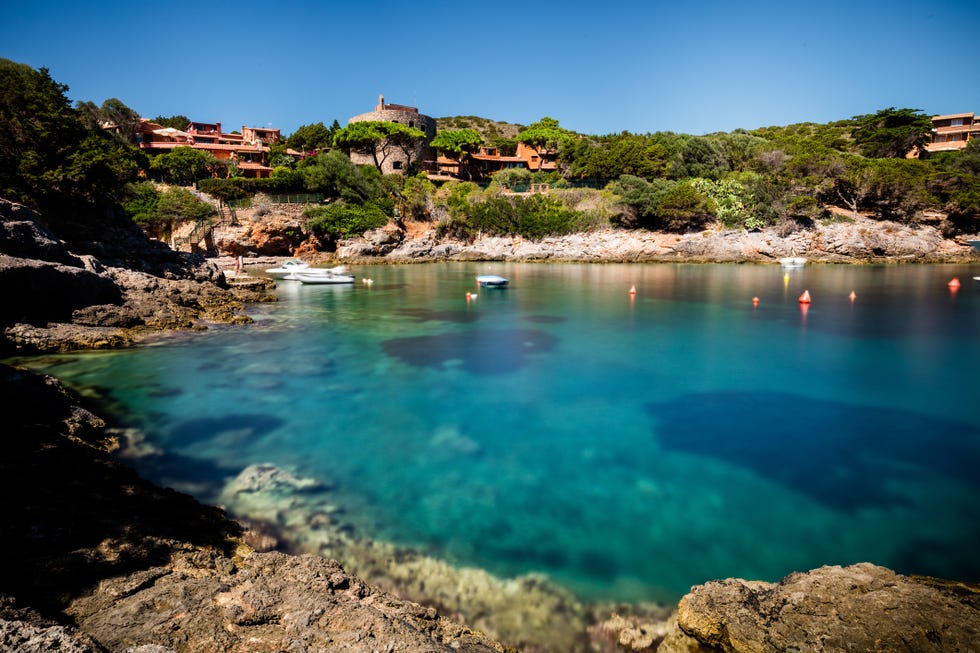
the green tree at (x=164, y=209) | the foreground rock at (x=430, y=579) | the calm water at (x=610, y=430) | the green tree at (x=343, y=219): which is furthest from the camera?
the green tree at (x=343, y=219)

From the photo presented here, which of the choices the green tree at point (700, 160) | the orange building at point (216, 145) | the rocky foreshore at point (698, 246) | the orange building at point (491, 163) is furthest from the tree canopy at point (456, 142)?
the green tree at point (700, 160)

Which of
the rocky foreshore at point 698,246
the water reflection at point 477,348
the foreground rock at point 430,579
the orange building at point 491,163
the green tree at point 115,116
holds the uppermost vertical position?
the green tree at point 115,116

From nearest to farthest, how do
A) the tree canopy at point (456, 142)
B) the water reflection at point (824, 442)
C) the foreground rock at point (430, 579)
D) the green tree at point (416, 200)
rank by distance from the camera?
the foreground rock at point (430, 579), the water reflection at point (824, 442), the green tree at point (416, 200), the tree canopy at point (456, 142)

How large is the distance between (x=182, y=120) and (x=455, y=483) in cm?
9222

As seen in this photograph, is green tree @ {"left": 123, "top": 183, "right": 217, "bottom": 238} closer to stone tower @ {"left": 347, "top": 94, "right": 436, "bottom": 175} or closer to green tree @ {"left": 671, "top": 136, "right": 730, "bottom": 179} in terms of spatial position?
stone tower @ {"left": 347, "top": 94, "right": 436, "bottom": 175}

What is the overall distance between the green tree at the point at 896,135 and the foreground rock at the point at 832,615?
2840 inches

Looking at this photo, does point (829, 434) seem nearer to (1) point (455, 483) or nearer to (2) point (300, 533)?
(1) point (455, 483)

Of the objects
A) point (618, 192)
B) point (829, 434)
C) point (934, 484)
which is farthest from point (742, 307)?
point (618, 192)

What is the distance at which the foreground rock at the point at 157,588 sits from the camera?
3.28m

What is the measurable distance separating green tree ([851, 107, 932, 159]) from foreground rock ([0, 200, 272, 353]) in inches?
Answer: 2772

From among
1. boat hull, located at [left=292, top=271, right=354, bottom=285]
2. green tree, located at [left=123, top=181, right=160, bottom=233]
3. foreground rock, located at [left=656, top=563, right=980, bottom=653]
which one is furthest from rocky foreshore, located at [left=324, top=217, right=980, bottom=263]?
foreground rock, located at [left=656, top=563, right=980, bottom=653]

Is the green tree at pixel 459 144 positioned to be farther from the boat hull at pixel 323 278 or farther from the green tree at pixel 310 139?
the boat hull at pixel 323 278

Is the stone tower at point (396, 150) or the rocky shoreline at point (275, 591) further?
the stone tower at point (396, 150)

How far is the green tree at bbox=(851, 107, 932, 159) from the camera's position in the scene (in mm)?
58531
